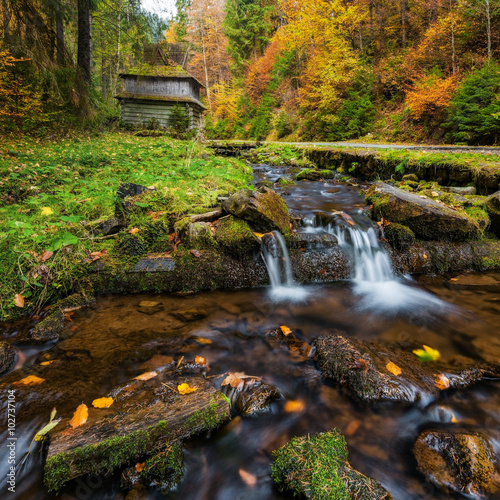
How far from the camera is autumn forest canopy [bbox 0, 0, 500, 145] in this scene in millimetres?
7598

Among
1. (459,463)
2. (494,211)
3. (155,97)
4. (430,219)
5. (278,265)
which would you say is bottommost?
(459,463)

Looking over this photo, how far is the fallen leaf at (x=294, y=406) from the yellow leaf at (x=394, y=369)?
0.83m

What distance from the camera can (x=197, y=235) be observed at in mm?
3818

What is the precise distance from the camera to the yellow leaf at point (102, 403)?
1973 mm

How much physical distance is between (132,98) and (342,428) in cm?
2261

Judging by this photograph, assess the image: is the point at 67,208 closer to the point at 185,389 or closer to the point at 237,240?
the point at 237,240

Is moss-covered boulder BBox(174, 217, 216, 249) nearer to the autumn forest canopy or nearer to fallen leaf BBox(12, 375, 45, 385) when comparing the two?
fallen leaf BBox(12, 375, 45, 385)

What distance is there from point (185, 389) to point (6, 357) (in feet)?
5.34

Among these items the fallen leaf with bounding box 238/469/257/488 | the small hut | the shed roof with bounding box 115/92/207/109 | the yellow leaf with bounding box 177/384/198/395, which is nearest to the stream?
the fallen leaf with bounding box 238/469/257/488

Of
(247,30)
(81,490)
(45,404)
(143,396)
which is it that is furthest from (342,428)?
(247,30)

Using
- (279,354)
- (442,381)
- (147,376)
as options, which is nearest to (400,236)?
(442,381)

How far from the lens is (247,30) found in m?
33.5

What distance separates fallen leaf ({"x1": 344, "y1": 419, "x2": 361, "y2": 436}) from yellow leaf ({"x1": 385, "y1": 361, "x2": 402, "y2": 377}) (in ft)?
1.89

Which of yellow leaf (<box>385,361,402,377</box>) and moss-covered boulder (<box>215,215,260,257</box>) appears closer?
yellow leaf (<box>385,361,402,377</box>)
